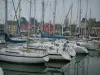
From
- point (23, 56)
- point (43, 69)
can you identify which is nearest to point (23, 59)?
point (23, 56)

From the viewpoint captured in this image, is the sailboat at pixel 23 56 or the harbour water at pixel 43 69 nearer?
the harbour water at pixel 43 69

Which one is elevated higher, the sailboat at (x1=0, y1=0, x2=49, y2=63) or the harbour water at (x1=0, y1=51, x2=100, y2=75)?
the sailboat at (x1=0, y1=0, x2=49, y2=63)

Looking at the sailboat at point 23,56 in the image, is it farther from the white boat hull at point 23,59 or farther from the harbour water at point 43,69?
the harbour water at point 43,69

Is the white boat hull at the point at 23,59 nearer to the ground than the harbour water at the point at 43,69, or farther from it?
Answer: farther from it

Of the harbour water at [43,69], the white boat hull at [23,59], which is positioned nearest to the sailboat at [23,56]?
the white boat hull at [23,59]

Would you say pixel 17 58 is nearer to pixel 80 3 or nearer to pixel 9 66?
pixel 9 66

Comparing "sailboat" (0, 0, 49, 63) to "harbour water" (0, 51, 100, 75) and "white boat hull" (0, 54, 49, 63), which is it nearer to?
"white boat hull" (0, 54, 49, 63)

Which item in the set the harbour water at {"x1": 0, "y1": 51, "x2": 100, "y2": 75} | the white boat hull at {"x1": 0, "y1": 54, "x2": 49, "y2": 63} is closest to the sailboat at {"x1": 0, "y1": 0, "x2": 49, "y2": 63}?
the white boat hull at {"x1": 0, "y1": 54, "x2": 49, "y2": 63}

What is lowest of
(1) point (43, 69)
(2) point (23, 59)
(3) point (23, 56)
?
(1) point (43, 69)

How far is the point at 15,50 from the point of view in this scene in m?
22.6

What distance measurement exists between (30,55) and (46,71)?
2654 millimetres

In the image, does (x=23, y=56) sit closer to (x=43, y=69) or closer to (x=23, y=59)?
(x=23, y=59)

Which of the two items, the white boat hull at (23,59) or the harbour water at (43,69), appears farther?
the white boat hull at (23,59)

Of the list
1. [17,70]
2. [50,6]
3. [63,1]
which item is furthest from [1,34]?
[17,70]
